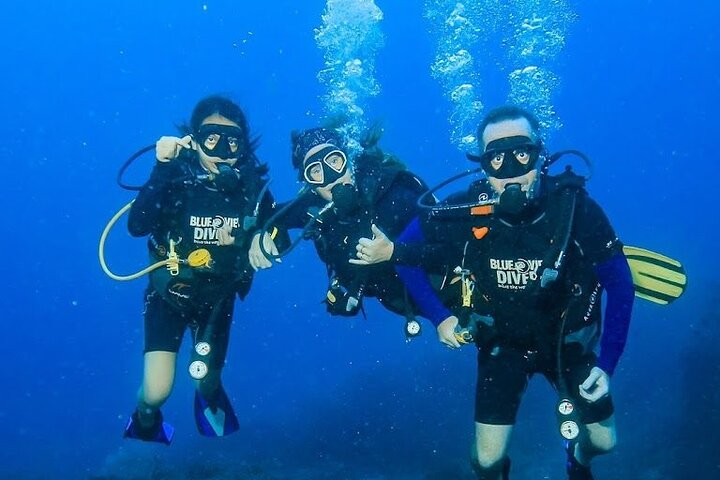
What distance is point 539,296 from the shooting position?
14.0ft

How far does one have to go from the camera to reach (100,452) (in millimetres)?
21625

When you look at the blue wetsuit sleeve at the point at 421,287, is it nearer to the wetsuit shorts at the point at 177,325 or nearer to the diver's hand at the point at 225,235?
the diver's hand at the point at 225,235

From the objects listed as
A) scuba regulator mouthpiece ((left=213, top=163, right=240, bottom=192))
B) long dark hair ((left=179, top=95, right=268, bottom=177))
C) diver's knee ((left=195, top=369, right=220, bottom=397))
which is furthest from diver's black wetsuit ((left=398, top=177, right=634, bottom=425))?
diver's knee ((left=195, top=369, right=220, bottom=397))

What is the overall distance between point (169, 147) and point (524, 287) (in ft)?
10.7

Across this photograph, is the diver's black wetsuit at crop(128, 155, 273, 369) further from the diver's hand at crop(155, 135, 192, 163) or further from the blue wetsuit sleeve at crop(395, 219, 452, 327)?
the blue wetsuit sleeve at crop(395, 219, 452, 327)

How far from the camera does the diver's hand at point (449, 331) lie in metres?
4.29

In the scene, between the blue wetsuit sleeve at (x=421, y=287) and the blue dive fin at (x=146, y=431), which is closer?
the blue wetsuit sleeve at (x=421, y=287)

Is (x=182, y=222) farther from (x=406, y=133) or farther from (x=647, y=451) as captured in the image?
Result: (x=406, y=133)

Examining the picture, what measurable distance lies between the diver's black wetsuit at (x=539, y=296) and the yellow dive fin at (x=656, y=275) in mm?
450

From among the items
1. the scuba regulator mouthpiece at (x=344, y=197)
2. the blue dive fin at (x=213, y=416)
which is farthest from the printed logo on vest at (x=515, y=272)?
the blue dive fin at (x=213, y=416)

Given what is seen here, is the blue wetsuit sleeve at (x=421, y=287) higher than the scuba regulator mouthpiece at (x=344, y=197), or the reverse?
the scuba regulator mouthpiece at (x=344, y=197)

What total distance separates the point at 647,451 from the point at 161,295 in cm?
962

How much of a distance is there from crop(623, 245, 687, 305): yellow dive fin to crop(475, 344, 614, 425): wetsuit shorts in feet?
2.47

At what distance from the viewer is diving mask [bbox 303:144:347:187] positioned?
4801 mm
